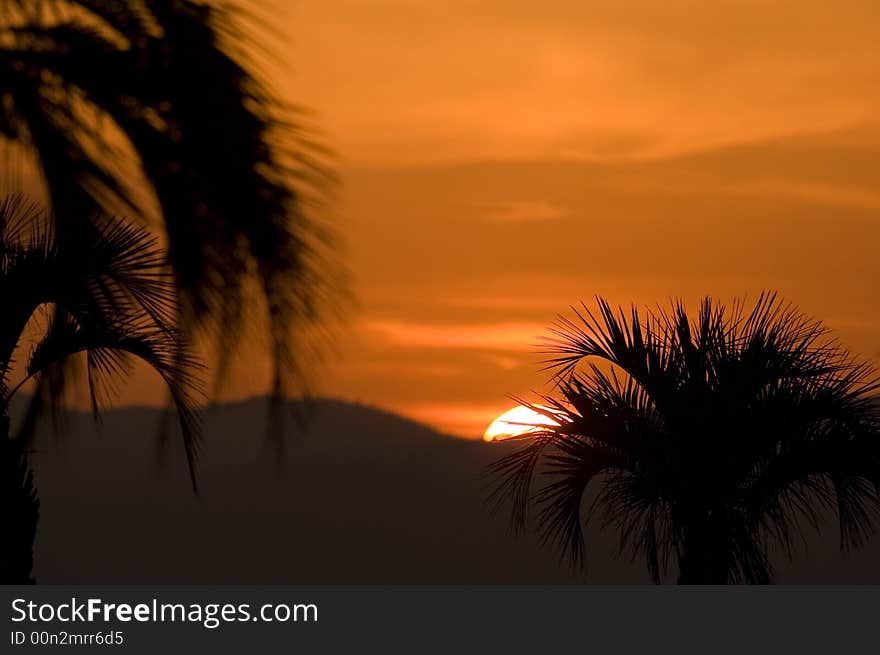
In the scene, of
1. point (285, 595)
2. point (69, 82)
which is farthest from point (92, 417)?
point (69, 82)

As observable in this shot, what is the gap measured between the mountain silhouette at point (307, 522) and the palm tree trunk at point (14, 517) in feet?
89.3

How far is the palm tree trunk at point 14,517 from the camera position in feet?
21.4

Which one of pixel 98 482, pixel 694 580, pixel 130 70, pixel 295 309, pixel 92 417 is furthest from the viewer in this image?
pixel 98 482

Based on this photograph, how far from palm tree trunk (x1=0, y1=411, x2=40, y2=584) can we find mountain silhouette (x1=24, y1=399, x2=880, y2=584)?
27217 millimetres

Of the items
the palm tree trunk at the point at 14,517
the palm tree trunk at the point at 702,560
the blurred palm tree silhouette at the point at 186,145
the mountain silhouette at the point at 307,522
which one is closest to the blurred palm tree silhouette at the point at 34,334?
the palm tree trunk at the point at 14,517

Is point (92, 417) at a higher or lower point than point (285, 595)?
higher

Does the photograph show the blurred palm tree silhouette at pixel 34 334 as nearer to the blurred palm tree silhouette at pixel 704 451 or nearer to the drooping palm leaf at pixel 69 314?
the drooping palm leaf at pixel 69 314

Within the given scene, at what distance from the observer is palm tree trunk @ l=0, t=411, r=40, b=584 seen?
→ 21.4 ft

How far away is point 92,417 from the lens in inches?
232

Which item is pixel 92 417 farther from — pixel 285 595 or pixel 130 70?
pixel 130 70

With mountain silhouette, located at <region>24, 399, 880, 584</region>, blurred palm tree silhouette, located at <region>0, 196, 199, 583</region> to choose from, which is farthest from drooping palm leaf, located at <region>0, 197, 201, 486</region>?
mountain silhouette, located at <region>24, 399, 880, 584</region>

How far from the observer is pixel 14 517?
6621mm

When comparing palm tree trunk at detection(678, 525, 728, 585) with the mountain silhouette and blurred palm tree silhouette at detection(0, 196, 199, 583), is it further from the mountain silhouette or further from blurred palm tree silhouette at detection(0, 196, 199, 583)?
the mountain silhouette

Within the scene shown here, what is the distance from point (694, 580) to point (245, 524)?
31069mm
